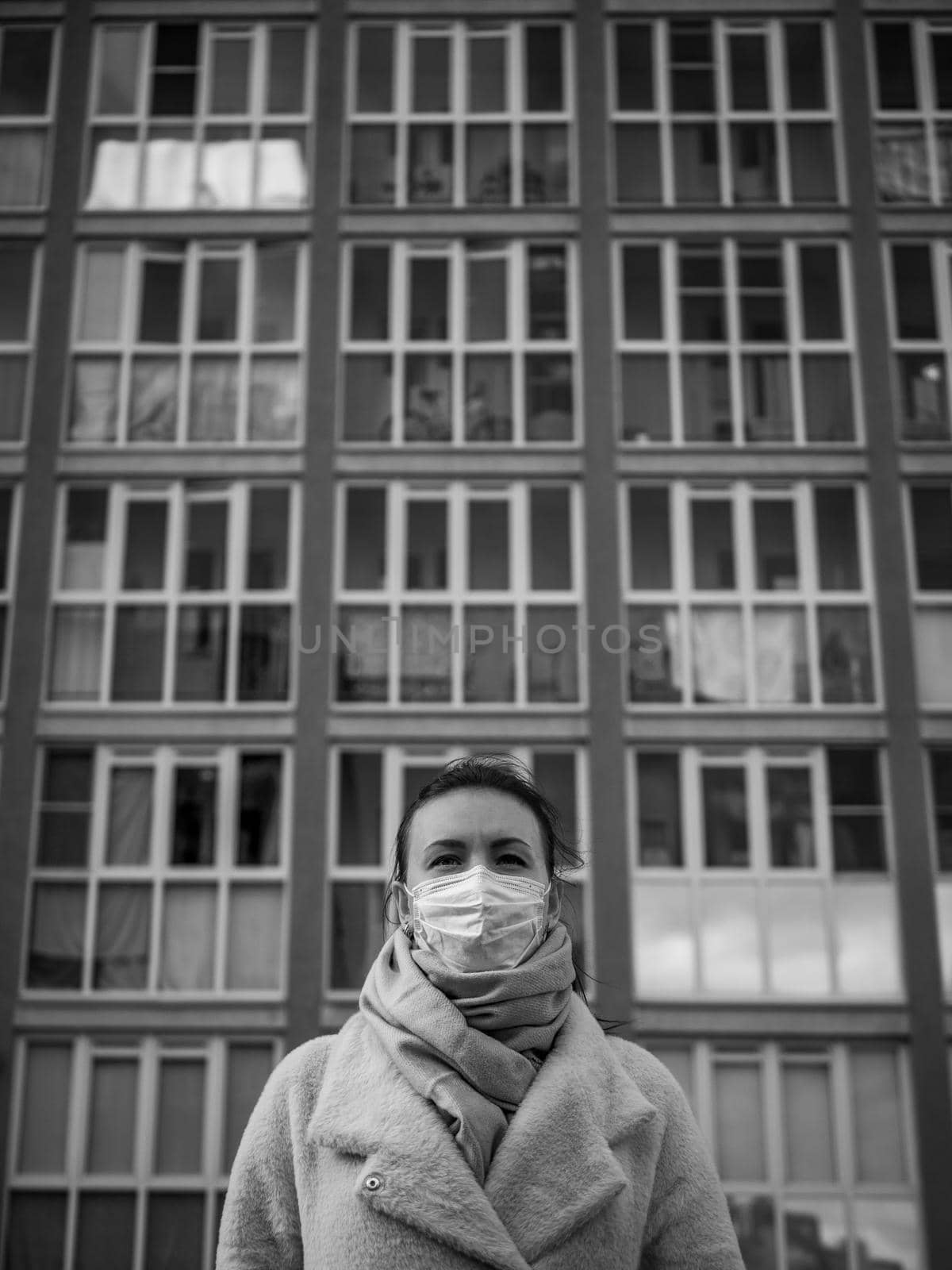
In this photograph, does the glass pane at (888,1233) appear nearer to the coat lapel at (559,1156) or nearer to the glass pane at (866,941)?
the glass pane at (866,941)

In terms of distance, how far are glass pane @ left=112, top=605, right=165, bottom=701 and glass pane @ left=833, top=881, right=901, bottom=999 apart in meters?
7.47

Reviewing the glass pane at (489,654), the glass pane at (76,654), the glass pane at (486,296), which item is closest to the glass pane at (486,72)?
the glass pane at (486,296)

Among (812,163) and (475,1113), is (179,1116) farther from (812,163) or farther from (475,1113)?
(812,163)

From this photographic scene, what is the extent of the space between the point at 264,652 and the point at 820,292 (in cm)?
755

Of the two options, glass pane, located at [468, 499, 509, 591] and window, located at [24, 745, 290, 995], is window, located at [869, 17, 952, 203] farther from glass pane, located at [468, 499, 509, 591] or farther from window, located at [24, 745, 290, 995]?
window, located at [24, 745, 290, 995]

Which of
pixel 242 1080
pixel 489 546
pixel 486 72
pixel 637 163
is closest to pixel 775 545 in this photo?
pixel 489 546

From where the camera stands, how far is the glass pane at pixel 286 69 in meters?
16.6

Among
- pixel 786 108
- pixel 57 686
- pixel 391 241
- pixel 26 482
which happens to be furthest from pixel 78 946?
pixel 786 108

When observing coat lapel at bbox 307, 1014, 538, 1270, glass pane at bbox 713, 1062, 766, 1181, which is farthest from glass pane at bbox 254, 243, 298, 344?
coat lapel at bbox 307, 1014, 538, 1270

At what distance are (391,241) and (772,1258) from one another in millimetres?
11509

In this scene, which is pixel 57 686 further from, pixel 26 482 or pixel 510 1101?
pixel 510 1101

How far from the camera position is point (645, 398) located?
15.6 m

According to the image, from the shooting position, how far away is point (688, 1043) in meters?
13.8

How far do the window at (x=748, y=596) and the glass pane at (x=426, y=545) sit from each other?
2034 mm
